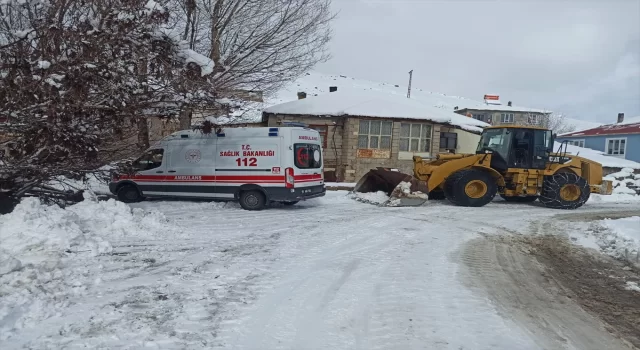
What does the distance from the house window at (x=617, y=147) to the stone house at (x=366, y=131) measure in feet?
55.6

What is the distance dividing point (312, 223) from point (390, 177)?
15.6ft

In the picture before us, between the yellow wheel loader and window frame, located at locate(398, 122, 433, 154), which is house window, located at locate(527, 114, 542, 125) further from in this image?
the yellow wheel loader

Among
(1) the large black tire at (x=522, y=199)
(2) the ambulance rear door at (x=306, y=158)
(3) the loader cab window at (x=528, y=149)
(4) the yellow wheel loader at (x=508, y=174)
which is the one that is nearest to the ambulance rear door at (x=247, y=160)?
(2) the ambulance rear door at (x=306, y=158)

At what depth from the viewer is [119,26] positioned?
6.86 m

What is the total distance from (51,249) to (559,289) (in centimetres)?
659

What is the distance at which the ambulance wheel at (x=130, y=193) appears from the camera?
12.3 meters

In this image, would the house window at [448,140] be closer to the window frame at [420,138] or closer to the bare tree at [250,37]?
the window frame at [420,138]

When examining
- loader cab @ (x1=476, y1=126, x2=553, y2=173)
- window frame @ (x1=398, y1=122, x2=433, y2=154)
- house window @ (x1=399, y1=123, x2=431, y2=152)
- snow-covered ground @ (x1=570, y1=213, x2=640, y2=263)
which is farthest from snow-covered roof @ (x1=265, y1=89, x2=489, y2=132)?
snow-covered ground @ (x1=570, y1=213, x2=640, y2=263)

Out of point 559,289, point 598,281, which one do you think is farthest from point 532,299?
point 598,281

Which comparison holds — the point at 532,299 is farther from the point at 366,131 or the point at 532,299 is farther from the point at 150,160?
the point at 366,131

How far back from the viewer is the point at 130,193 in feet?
40.5

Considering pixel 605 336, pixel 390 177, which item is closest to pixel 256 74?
pixel 390 177

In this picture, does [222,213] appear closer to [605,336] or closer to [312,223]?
[312,223]

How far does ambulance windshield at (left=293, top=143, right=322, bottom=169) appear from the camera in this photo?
1099cm
